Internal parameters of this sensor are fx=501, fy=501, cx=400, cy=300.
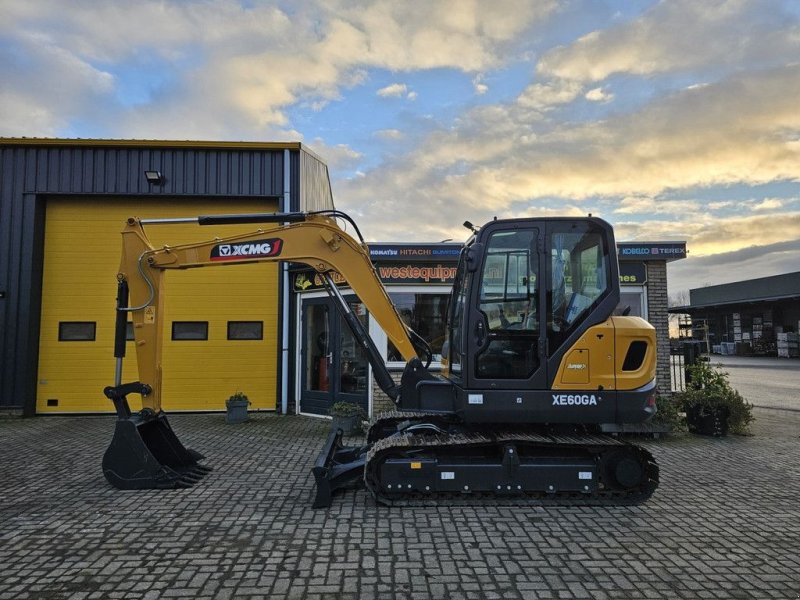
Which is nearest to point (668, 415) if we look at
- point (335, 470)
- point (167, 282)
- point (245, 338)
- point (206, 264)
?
point (335, 470)

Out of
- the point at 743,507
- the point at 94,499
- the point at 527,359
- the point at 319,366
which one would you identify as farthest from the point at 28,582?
the point at 319,366

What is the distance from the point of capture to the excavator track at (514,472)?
5.09 meters

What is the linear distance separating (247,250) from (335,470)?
2894 millimetres

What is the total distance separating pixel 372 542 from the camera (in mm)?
4246

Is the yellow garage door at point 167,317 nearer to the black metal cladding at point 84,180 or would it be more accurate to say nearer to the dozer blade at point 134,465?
the black metal cladding at point 84,180

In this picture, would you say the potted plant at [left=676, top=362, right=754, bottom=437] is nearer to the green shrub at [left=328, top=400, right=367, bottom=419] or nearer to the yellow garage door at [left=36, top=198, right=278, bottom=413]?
the green shrub at [left=328, top=400, right=367, bottom=419]

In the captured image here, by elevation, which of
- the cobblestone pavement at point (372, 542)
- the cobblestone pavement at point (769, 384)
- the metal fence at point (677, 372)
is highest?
the metal fence at point (677, 372)

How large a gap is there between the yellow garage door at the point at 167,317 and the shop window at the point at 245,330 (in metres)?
0.02

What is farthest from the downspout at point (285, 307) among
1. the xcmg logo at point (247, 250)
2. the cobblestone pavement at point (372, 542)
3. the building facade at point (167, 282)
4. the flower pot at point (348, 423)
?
the xcmg logo at point (247, 250)

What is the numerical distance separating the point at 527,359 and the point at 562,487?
1340 millimetres

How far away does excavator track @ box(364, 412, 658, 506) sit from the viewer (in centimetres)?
509

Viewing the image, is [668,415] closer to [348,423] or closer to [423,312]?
[423,312]

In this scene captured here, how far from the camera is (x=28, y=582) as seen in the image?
3.60 meters

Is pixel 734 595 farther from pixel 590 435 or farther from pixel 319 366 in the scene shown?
pixel 319 366
